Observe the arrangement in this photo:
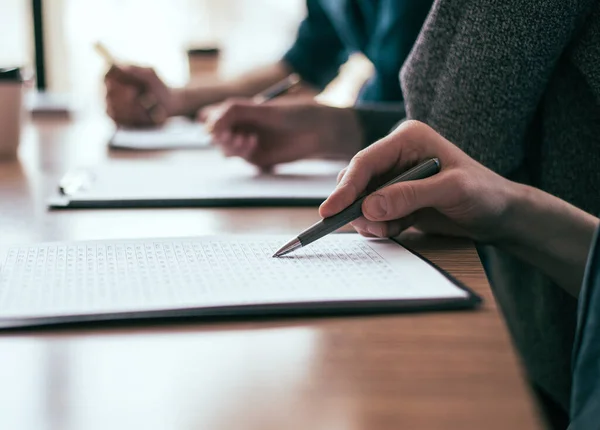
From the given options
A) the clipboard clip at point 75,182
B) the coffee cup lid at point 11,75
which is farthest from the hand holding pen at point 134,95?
the clipboard clip at point 75,182

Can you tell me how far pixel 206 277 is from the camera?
453 mm

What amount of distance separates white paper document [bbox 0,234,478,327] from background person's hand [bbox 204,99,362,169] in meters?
0.40

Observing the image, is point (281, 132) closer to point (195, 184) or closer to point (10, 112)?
point (195, 184)

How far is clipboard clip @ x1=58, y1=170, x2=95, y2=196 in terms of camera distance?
30.1 inches

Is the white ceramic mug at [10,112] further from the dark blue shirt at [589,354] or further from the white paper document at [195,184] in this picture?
the dark blue shirt at [589,354]

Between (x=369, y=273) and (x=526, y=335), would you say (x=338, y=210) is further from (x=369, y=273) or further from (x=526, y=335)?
(x=526, y=335)

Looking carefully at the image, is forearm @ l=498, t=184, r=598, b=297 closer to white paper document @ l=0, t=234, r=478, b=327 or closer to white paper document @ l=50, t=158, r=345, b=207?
white paper document @ l=0, t=234, r=478, b=327

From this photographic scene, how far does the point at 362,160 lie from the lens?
21.8 inches

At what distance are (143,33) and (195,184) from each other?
1.76 meters

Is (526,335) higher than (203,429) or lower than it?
lower

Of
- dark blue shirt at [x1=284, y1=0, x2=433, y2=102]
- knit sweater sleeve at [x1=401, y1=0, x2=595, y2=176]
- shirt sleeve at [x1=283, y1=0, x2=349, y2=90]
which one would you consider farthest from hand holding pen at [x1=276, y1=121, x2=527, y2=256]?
shirt sleeve at [x1=283, y1=0, x2=349, y2=90]

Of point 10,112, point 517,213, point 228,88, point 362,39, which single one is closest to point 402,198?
point 517,213

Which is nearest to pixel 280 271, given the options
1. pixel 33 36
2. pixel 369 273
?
pixel 369 273

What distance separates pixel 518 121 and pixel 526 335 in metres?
0.30
